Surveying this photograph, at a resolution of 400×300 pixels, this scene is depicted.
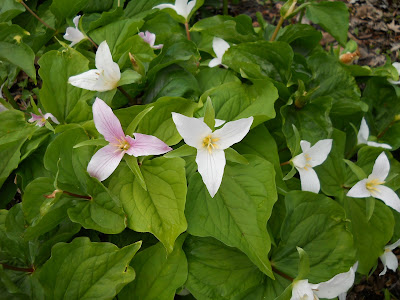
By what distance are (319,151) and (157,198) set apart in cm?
75

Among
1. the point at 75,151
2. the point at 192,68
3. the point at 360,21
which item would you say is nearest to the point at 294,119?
the point at 192,68

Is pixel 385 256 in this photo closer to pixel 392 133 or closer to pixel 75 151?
pixel 392 133

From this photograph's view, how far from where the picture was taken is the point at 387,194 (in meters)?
→ 1.55

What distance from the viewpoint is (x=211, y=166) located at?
3.92ft

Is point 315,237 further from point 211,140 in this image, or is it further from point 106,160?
point 106,160

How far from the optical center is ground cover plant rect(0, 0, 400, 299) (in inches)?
49.3

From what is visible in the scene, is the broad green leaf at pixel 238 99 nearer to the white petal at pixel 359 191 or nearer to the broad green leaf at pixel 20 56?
the white petal at pixel 359 191

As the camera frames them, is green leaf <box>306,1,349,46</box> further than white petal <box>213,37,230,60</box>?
Yes

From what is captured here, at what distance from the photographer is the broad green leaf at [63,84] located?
1583mm

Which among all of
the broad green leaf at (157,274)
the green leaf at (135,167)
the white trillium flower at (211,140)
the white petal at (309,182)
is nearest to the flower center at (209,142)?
the white trillium flower at (211,140)

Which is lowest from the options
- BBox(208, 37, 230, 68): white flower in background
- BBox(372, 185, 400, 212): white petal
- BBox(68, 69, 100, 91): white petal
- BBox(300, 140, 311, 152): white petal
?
BBox(372, 185, 400, 212): white petal

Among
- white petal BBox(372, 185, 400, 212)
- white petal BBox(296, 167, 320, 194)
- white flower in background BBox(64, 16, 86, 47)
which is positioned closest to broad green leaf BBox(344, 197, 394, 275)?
white petal BBox(372, 185, 400, 212)

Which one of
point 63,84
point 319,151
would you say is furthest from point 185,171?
point 63,84

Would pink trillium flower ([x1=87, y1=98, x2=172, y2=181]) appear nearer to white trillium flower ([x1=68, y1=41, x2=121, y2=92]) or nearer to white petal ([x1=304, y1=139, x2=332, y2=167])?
white trillium flower ([x1=68, y1=41, x2=121, y2=92])
